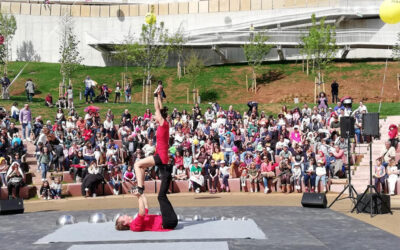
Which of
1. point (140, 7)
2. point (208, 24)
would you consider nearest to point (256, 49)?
point (208, 24)

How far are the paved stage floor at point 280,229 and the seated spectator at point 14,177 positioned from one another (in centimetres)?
416

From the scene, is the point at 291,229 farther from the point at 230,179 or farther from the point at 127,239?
the point at 230,179

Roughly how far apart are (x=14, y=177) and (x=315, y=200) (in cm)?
1026

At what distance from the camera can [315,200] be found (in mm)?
15445

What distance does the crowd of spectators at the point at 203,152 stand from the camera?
20562 mm

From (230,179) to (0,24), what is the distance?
41.7 metres

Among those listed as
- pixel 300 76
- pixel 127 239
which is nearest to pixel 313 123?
pixel 127 239

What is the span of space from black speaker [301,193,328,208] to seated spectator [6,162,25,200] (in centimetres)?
982

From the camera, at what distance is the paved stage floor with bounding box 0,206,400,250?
10219 mm

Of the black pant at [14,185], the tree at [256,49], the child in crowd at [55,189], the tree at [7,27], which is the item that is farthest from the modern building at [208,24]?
the black pant at [14,185]

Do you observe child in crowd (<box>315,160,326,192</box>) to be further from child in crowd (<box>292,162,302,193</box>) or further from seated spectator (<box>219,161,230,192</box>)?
seated spectator (<box>219,161,230,192</box>)

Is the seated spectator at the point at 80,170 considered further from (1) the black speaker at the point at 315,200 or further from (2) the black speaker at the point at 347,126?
(2) the black speaker at the point at 347,126

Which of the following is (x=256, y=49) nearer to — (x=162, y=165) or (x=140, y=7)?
(x=140, y=7)

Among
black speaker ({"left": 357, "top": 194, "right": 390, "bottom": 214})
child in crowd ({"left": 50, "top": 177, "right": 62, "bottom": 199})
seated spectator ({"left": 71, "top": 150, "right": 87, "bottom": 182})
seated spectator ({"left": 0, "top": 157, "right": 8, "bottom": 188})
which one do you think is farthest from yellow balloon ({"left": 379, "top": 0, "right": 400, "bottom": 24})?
seated spectator ({"left": 0, "top": 157, "right": 8, "bottom": 188})
